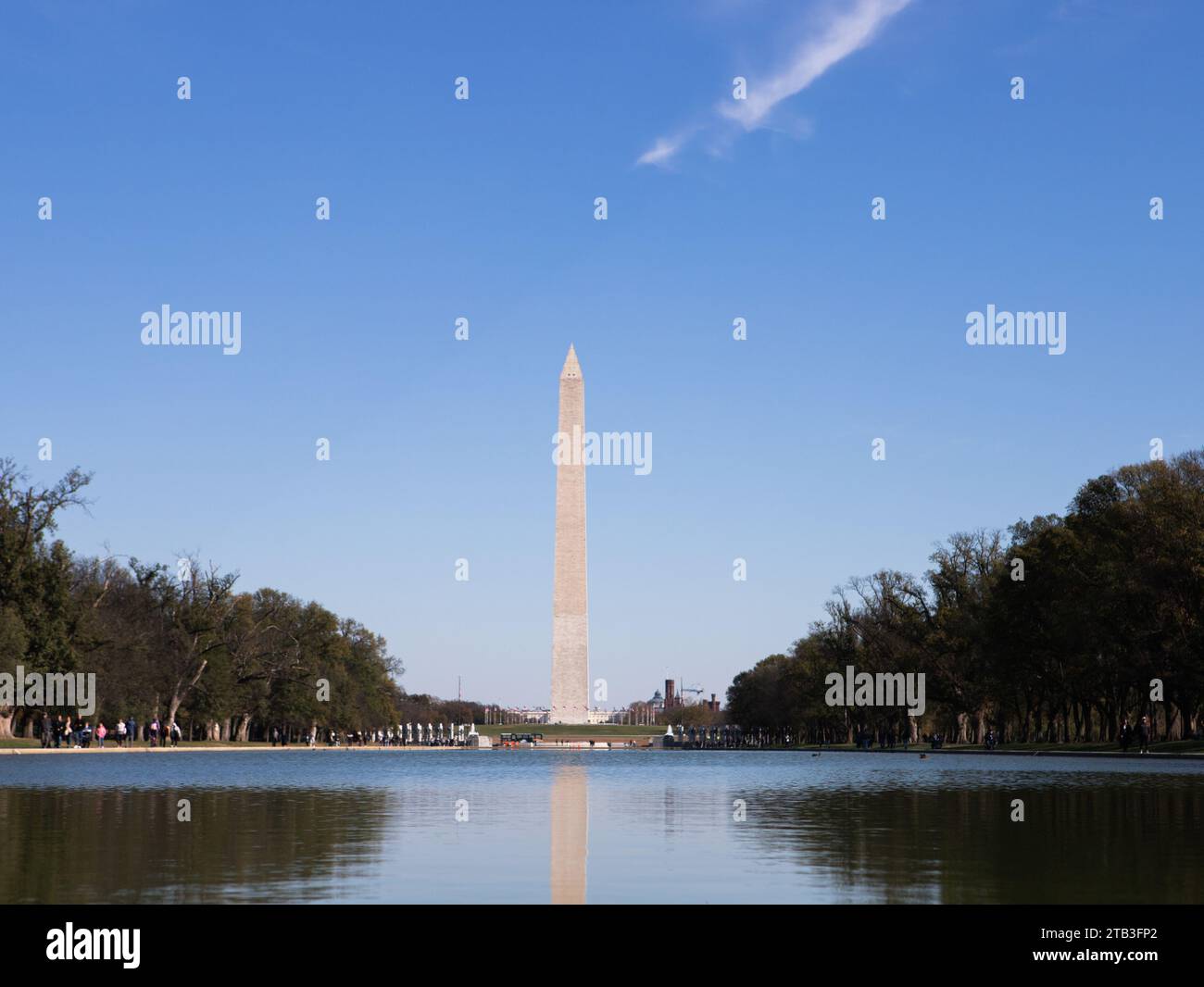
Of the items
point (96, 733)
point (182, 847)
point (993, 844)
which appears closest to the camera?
point (182, 847)

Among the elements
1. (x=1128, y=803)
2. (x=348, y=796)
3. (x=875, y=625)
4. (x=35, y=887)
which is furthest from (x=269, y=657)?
(x=35, y=887)

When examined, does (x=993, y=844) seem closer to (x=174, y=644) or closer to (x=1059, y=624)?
(x=1059, y=624)

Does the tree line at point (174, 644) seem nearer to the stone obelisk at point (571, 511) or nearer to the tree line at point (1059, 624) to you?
the stone obelisk at point (571, 511)

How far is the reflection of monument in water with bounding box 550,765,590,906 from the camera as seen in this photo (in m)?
12.3

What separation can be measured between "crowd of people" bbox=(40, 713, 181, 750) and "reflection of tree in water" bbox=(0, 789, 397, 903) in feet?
149

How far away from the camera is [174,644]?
91750 mm

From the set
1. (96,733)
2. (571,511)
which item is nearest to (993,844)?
(96,733)

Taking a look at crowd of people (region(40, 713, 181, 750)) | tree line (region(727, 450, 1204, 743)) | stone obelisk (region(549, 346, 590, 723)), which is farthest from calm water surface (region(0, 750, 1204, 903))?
stone obelisk (region(549, 346, 590, 723))

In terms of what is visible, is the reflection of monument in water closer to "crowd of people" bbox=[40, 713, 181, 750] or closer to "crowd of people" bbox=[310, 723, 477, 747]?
"crowd of people" bbox=[40, 713, 181, 750]

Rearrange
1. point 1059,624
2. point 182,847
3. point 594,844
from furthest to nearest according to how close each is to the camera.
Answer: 1. point 1059,624
2. point 594,844
3. point 182,847

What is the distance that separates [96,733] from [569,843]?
6913 cm

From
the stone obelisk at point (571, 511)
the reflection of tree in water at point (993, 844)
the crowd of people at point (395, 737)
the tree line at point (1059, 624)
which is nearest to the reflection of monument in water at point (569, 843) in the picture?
the reflection of tree in water at point (993, 844)

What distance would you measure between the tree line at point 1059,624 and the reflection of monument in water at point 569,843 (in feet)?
120
